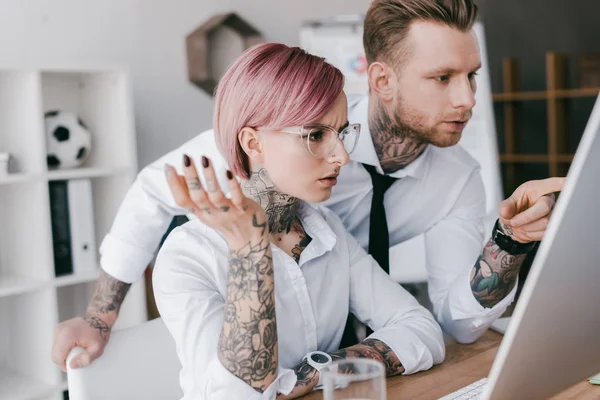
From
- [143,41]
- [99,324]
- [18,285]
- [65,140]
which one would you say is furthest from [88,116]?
[99,324]

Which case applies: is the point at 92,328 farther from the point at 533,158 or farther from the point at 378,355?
the point at 533,158

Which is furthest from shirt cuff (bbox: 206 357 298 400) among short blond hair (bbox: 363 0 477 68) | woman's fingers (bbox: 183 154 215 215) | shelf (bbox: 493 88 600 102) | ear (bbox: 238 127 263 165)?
shelf (bbox: 493 88 600 102)

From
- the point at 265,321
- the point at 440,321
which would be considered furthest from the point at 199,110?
the point at 265,321

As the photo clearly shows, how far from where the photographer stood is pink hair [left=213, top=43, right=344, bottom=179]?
1.27 m

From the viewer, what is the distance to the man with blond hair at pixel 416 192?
1492 mm

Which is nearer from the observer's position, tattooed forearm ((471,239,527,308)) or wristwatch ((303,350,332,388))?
wristwatch ((303,350,332,388))

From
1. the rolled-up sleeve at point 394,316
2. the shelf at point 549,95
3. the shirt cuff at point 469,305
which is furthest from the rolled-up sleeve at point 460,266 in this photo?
the shelf at point 549,95

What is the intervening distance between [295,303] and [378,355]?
20cm

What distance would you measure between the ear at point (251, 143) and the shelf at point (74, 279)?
1653mm

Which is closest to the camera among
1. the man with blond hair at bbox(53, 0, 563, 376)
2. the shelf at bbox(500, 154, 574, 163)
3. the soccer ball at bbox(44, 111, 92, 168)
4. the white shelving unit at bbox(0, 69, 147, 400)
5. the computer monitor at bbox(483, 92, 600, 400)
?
the computer monitor at bbox(483, 92, 600, 400)

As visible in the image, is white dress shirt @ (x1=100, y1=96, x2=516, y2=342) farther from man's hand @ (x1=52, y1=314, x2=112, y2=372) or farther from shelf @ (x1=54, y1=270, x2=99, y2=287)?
shelf @ (x1=54, y1=270, x2=99, y2=287)

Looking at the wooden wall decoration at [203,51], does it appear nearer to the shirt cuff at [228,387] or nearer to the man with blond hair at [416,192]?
the man with blond hair at [416,192]

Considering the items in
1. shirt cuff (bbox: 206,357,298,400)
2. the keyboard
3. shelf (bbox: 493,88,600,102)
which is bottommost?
the keyboard

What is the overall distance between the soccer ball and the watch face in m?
1.84
